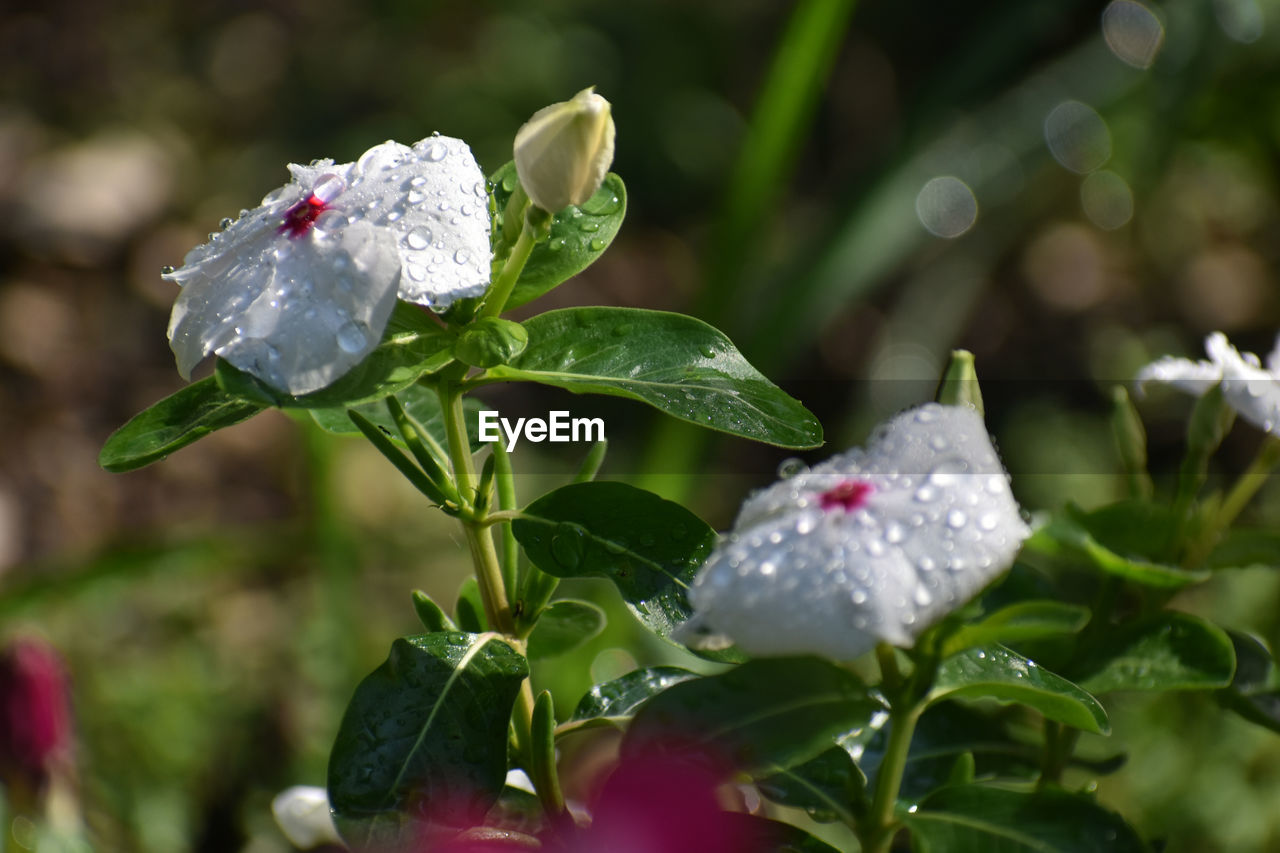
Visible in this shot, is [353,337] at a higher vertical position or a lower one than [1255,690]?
higher

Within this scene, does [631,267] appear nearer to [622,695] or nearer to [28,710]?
[28,710]

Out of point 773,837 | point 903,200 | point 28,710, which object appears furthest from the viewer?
point 903,200

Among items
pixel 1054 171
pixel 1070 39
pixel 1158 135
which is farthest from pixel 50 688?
pixel 1070 39

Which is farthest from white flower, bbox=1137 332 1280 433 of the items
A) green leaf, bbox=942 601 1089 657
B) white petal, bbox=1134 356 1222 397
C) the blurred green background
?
the blurred green background

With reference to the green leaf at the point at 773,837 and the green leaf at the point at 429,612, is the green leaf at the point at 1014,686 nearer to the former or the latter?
the green leaf at the point at 773,837

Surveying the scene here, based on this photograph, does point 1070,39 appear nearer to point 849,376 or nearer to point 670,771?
point 849,376

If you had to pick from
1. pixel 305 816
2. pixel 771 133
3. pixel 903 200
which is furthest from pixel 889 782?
pixel 903 200

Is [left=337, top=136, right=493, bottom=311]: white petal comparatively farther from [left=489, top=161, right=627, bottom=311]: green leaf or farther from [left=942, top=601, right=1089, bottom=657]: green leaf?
[left=942, top=601, right=1089, bottom=657]: green leaf
